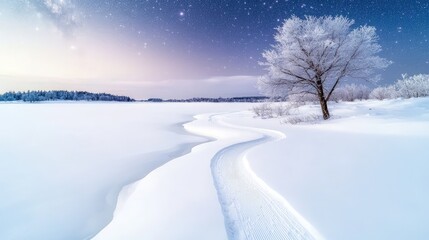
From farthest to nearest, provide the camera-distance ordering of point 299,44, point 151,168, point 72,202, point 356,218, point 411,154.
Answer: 1. point 299,44
2. point 151,168
3. point 411,154
4. point 72,202
5. point 356,218

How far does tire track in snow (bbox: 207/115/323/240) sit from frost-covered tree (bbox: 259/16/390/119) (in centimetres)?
1190

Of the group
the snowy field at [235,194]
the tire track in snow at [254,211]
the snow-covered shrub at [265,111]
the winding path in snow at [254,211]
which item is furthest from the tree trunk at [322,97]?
the tire track in snow at [254,211]

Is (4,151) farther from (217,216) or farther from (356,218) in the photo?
(356,218)

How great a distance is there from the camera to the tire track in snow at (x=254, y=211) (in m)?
3.16

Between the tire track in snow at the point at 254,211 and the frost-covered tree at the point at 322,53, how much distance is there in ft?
39.0

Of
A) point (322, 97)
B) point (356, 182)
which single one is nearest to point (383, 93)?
point (322, 97)

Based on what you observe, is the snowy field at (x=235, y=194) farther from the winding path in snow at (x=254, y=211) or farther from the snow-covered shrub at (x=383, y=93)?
the snow-covered shrub at (x=383, y=93)

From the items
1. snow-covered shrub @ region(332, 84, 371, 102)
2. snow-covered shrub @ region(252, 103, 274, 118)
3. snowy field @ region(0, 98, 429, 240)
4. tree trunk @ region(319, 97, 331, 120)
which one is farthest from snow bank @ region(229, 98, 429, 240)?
snow-covered shrub @ region(332, 84, 371, 102)

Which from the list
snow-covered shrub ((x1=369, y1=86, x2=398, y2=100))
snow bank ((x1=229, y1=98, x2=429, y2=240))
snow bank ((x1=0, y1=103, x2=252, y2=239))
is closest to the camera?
snow bank ((x1=229, y1=98, x2=429, y2=240))

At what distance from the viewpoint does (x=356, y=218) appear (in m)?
3.07

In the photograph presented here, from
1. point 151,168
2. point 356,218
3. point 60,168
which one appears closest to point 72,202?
point 151,168

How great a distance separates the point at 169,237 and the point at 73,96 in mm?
112918

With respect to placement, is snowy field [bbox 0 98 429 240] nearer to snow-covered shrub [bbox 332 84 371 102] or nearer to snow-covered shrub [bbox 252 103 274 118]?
snow-covered shrub [bbox 252 103 274 118]

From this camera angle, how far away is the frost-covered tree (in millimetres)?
15117
